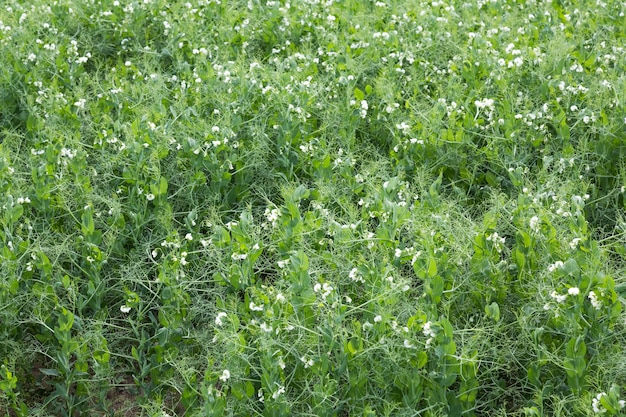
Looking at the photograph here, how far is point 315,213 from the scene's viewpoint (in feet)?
15.5

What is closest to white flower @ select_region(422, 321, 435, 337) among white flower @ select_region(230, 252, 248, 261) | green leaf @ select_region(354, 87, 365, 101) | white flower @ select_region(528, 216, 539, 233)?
white flower @ select_region(528, 216, 539, 233)

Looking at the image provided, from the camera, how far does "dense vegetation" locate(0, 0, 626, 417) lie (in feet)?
12.6

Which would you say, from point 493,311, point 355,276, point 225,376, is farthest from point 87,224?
point 493,311

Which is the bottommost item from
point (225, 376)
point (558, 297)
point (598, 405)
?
point (225, 376)

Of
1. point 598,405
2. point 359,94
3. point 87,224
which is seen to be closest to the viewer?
point 598,405

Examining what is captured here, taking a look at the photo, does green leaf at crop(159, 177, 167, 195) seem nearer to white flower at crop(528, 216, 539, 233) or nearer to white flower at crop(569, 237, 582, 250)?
white flower at crop(528, 216, 539, 233)

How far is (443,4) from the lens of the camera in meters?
7.09

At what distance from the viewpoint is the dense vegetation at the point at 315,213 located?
12.6ft

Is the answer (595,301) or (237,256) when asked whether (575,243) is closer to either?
(595,301)

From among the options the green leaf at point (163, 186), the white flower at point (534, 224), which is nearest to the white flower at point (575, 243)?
the white flower at point (534, 224)

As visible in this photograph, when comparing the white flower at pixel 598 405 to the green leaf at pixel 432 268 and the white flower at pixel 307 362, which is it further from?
the white flower at pixel 307 362

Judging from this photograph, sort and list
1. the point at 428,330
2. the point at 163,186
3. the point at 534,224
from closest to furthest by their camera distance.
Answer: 1. the point at 428,330
2. the point at 534,224
3. the point at 163,186

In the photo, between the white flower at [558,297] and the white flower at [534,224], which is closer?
the white flower at [558,297]

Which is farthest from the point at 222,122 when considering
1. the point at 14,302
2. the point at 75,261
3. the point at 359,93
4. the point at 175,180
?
the point at 14,302
